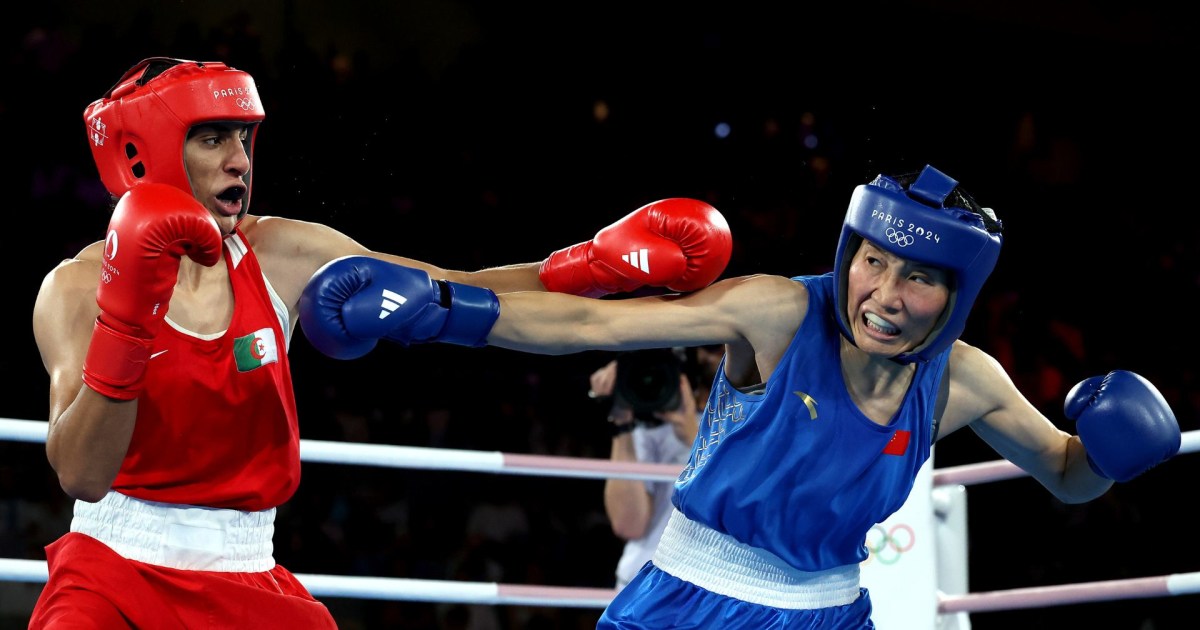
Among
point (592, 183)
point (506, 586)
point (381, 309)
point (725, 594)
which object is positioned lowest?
point (506, 586)

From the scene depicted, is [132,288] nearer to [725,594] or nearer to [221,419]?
[221,419]

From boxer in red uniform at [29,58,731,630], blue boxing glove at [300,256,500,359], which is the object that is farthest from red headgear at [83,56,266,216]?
blue boxing glove at [300,256,500,359]

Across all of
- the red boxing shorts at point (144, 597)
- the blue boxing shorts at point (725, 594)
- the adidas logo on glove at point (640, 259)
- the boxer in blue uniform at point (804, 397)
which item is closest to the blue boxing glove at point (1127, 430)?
the boxer in blue uniform at point (804, 397)

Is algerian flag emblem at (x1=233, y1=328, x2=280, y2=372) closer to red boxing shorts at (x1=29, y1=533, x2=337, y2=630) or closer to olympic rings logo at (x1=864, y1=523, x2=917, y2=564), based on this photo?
red boxing shorts at (x1=29, y1=533, x2=337, y2=630)

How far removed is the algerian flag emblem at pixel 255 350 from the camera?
2.12 metres

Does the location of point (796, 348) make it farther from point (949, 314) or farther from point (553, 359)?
point (553, 359)

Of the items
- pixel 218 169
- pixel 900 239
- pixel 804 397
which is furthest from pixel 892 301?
pixel 218 169

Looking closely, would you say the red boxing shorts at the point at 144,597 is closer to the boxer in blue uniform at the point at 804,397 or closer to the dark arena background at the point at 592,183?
the boxer in blue uniform at the point at 804,397

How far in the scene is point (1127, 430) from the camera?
2.38 metres

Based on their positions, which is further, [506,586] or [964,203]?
[506,586]

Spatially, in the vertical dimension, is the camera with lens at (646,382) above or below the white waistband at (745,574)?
above

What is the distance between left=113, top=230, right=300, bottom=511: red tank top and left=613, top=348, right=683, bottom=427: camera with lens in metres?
1.46

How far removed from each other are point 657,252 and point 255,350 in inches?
28.5

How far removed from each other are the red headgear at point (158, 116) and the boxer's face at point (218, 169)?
2 cm
